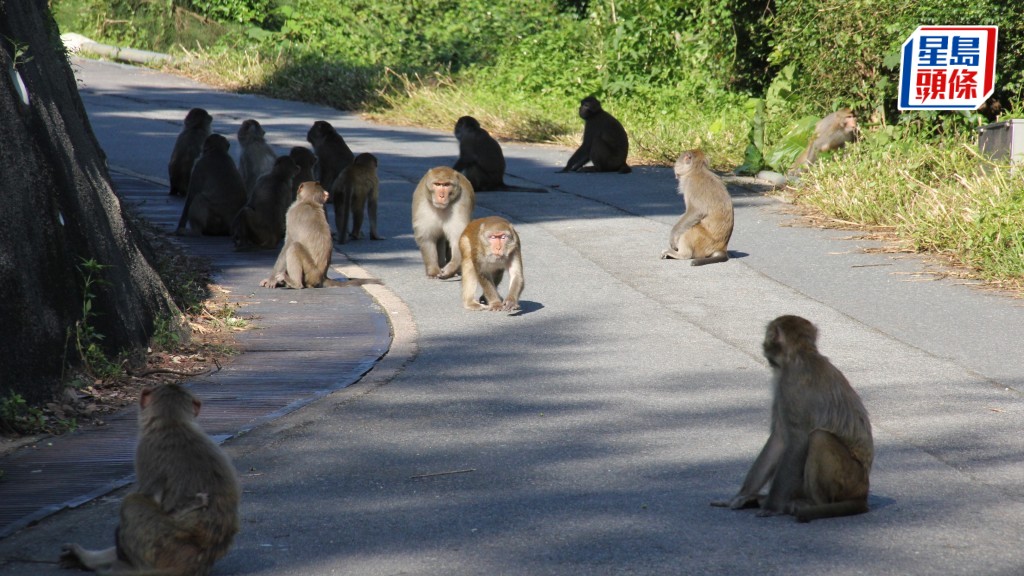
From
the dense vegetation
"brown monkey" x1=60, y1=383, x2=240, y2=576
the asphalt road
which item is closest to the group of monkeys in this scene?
"brown monkey" x1=60, y1=383, x2=240, y2=576

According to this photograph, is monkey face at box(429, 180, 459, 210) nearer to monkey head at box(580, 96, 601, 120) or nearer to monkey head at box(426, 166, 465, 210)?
monkey head at box(426, 166, 465, 210)

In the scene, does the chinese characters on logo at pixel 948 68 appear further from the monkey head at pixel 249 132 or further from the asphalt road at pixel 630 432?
the monkey head at pixel 249 132

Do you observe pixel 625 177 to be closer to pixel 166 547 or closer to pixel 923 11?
pixel 923 11

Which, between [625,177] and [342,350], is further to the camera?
[625,177]

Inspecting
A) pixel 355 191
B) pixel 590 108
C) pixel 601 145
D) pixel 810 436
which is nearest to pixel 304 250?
pixel 355 191

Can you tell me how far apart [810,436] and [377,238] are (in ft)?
30.2

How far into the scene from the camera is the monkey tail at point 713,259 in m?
12.2

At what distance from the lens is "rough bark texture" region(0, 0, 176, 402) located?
22.5 feet

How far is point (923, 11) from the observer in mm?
16266

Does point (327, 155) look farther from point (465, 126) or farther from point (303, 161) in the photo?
point (465, 126)

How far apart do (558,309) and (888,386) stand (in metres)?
3.24

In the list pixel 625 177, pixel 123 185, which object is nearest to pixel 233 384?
pixel 123 185

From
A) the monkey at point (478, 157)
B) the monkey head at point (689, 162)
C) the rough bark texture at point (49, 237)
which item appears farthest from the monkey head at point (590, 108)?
the rough bark texture at point (49, 237)

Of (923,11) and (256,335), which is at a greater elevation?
(923,11)
